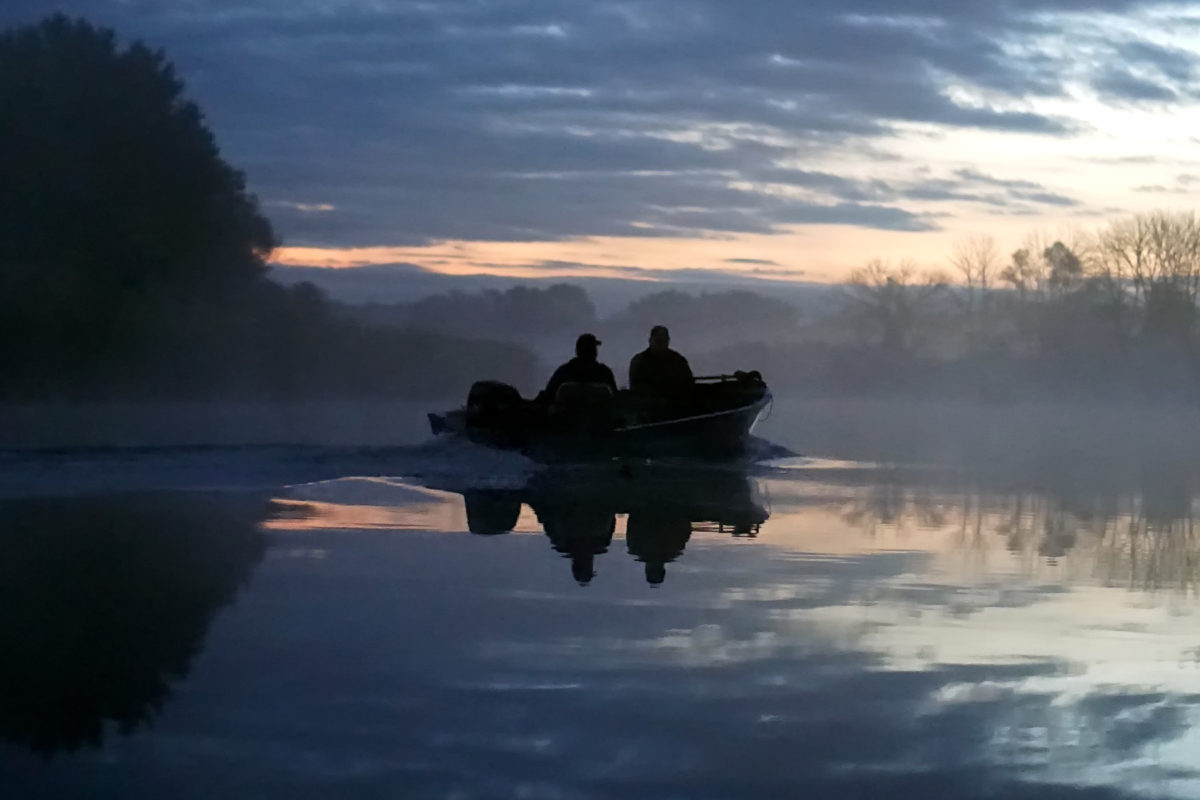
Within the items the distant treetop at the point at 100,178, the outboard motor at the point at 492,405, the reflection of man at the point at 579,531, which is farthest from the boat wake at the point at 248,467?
the distant treetop at the point at 100,178

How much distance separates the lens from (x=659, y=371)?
77.9ft

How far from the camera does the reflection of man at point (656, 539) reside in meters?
10.3

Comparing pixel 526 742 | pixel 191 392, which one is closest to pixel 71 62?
pixel 191 392

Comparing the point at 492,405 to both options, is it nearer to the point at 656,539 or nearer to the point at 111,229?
the point at 656,539

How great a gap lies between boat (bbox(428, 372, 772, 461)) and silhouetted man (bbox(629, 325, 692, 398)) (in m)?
0.22

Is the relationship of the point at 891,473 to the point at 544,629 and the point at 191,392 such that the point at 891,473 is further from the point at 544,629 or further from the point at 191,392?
the point at 191,392

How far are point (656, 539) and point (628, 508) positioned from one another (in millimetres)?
2943

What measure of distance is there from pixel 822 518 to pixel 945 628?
6.51m

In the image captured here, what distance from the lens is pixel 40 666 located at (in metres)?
6.57

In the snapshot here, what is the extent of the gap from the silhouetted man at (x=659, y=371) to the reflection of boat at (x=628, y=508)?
204cm

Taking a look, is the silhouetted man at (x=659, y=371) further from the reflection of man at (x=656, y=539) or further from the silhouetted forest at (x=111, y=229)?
the silhouetted forest at (x=111, y=229)

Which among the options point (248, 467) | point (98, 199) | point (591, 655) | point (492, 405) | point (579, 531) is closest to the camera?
point (591, 655)

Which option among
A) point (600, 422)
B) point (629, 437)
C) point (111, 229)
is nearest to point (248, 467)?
point (600, 422)

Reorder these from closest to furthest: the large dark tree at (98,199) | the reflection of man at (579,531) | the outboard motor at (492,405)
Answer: the reflection of man at (579,531)
the outboard motor at (492,405)
the large dark tree at (98,199)
